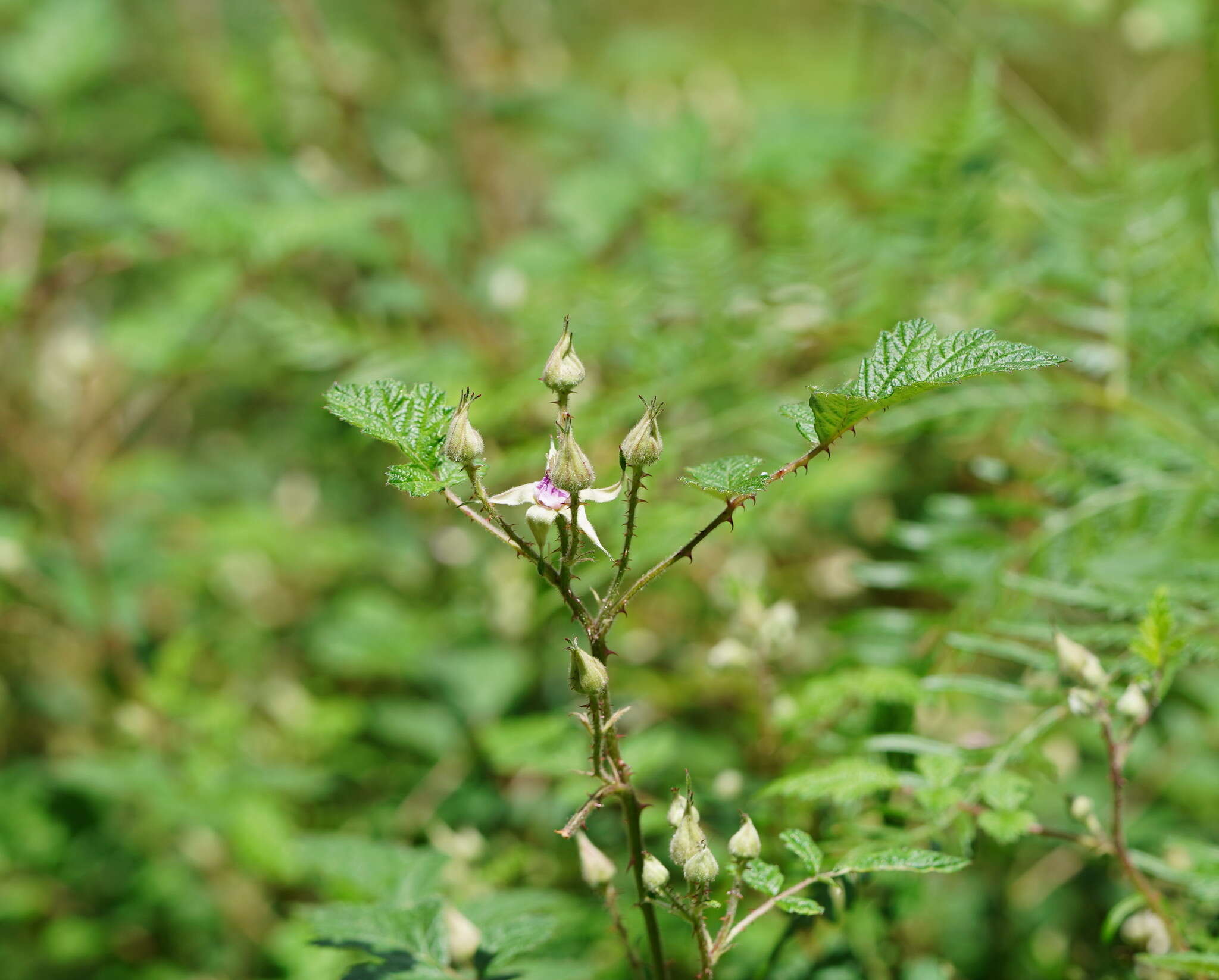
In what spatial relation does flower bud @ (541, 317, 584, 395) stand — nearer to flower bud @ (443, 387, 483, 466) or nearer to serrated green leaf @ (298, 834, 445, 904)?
flower bud @ (443, 387, 483, 466)

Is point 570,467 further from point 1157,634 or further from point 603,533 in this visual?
point 603,533

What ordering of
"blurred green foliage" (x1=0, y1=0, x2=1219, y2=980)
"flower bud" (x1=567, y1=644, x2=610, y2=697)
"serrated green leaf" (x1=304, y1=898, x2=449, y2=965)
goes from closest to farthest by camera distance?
"flower bud" (x1=567, y1=644, x2=610, y2=697)
"serrated green leaf" (x1=304, y1=898, x2=449, y2=965)
"blurred green foliage" (x1=0, y1=0, x2=1219, y2=980)

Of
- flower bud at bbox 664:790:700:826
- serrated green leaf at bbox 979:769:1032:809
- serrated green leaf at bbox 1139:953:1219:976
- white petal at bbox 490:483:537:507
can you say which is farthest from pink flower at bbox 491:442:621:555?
serrated green leaf at bbox 1139:953:1219:976

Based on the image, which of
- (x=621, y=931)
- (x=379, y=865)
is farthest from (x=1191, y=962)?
(x=379, y=865)

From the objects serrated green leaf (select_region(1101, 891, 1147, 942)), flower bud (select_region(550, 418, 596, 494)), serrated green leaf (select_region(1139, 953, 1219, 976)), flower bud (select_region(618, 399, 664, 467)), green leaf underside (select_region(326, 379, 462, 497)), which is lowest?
serrated green leaf (select_region(1139, 953, 1219, 976))

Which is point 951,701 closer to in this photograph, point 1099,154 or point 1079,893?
point 1079,893

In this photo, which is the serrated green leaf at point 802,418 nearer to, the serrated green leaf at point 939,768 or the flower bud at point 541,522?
the flower bud at point 541,522
